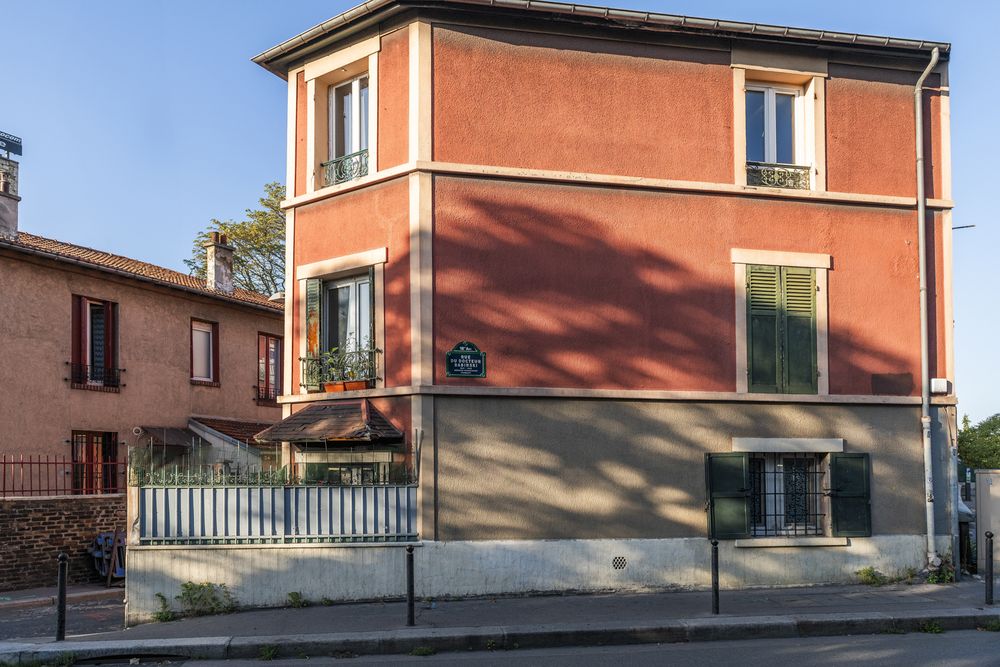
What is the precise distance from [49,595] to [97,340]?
19.8 feet

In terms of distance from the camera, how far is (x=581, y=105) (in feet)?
43.1

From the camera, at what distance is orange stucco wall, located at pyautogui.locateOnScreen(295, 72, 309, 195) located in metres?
14.0

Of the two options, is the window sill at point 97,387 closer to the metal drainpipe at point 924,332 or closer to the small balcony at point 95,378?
the small balcony at point 95,378

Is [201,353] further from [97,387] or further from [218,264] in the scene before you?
[97,387]

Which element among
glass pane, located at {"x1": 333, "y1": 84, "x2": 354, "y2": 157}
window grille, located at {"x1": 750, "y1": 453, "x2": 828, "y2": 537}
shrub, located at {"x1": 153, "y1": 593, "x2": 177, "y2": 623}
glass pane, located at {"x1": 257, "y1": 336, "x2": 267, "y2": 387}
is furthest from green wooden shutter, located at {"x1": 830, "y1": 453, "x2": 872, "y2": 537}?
glass pane, located at {"x1": 257, "y1": 336, "x2": 267, "y2": 387}

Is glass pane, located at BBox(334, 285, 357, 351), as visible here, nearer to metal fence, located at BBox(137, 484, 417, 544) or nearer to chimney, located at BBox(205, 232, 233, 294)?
metal fence, located at BBox(137, 484, 417, 544)

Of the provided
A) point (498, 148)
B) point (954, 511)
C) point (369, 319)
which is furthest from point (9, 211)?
point (954, 511)

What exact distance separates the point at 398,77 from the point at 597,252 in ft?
11.4

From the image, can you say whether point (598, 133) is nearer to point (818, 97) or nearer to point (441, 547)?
point (818, 97)

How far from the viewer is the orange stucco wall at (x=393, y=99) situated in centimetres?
1280

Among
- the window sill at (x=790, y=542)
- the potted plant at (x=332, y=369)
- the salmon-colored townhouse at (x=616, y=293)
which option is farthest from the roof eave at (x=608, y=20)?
the window sill at (x=790, y=542)

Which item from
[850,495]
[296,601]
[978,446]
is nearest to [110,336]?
[296,601]

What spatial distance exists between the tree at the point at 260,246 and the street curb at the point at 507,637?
26.5 metres

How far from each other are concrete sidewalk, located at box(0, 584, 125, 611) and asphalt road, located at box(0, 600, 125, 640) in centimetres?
17
